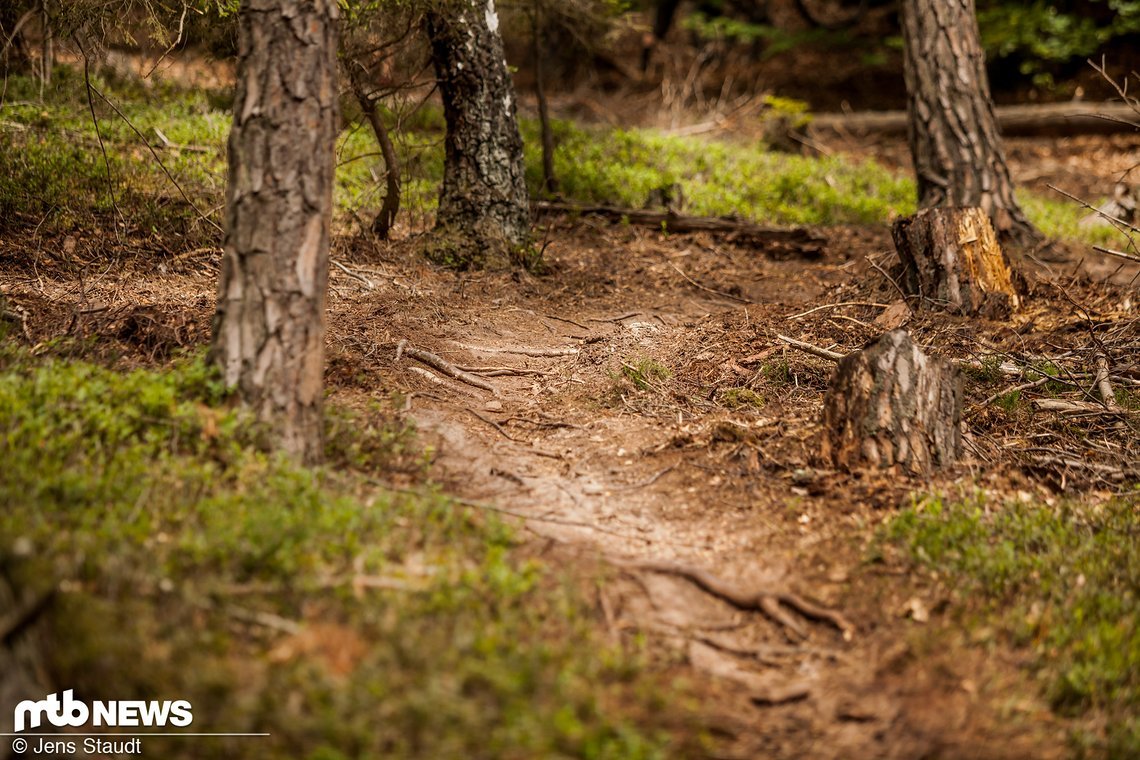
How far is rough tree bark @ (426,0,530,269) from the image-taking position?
777 centimetres

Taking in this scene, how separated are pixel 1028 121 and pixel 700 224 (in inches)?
356

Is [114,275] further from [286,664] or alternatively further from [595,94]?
[595,94]

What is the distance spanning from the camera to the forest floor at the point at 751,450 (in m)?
3.37

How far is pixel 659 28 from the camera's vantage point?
71.0ft

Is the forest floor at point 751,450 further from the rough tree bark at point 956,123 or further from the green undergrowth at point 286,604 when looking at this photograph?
the rough tree bark at point 956,123

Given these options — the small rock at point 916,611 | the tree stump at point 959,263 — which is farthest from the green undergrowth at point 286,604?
the tree stump at point 959,263

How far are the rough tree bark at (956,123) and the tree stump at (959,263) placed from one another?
1801mm

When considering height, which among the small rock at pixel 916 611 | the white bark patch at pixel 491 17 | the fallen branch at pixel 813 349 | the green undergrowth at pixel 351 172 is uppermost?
the white bark patch at pixel 491 17

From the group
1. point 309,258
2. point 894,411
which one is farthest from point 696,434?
point 309,258

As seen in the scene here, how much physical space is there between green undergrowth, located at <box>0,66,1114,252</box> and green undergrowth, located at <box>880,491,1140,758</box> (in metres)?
5.79

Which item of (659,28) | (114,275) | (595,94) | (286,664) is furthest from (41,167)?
(659,28)

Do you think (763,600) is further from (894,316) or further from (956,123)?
(956,123)

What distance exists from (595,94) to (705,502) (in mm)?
14586

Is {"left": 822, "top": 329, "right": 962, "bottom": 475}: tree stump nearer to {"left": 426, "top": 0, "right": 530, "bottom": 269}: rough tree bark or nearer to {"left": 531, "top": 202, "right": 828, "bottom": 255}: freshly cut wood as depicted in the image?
{"left": 426, "top": 0, "right": 530, "bottom": 269}: rough tree bark
